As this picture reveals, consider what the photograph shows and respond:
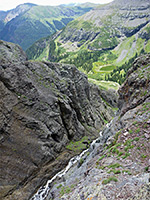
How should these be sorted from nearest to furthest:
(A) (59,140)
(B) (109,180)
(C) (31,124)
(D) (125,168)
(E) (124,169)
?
(B) (109,180) < (E) (124,169) < (D) (125,168) < (C) (31,124) < (A) (59,140)

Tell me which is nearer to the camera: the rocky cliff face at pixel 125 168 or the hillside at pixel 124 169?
Result: the rocky cliff face at pixel 125 168

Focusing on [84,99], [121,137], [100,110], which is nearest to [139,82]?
[121,137]

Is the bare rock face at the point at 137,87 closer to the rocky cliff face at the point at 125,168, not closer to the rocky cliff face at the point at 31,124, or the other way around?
the rocky cliff face at the point at 125,168

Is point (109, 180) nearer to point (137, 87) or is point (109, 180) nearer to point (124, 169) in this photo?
point (124, 169)

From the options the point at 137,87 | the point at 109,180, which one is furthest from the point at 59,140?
the point at 109,180

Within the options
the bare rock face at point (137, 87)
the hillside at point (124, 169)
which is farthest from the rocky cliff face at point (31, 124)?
the bare rock face at point (137, 87)

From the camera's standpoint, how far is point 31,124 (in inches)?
1342

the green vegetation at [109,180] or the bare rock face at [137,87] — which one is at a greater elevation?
the green vegetation at [109,180]

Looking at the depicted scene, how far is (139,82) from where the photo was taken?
3438cm

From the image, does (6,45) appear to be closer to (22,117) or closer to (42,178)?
(22,117)

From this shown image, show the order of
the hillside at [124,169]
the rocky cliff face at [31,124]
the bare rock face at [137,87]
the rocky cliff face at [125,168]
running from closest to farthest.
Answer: the rocky cliff face at [125,168], the hillside at [124,169], the rocky cliff face at [31,124], the bare rock face at [137,87]

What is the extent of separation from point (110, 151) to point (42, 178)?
18.7 metres

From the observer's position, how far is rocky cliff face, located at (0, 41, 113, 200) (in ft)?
97.0

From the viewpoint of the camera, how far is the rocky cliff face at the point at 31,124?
2958cm
